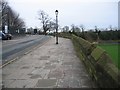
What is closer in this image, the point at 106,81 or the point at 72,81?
the point at 106,81

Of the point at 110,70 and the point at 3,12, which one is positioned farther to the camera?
the point at 3,12

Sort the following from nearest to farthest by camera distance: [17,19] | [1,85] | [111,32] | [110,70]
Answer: [110,70] < [1,85] < [111,32] < [17,19]

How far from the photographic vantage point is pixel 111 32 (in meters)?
41.8

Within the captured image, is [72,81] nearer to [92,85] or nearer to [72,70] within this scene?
[92,85]

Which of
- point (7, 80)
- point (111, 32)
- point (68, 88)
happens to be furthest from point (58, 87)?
point (111, 32)

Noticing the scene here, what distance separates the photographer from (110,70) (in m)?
5.36

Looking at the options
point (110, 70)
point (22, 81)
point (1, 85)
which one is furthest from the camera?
point (22, 81)

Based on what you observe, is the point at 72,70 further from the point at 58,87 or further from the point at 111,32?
the point at 111,32

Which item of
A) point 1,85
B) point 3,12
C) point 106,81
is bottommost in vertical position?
point 1,85

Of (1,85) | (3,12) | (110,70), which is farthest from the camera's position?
(3,12)

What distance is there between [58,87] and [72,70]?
316 centimetres

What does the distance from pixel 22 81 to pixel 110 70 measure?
4.01 meters

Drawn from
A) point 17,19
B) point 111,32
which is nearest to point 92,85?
point 111,32

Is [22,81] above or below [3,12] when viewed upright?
below
